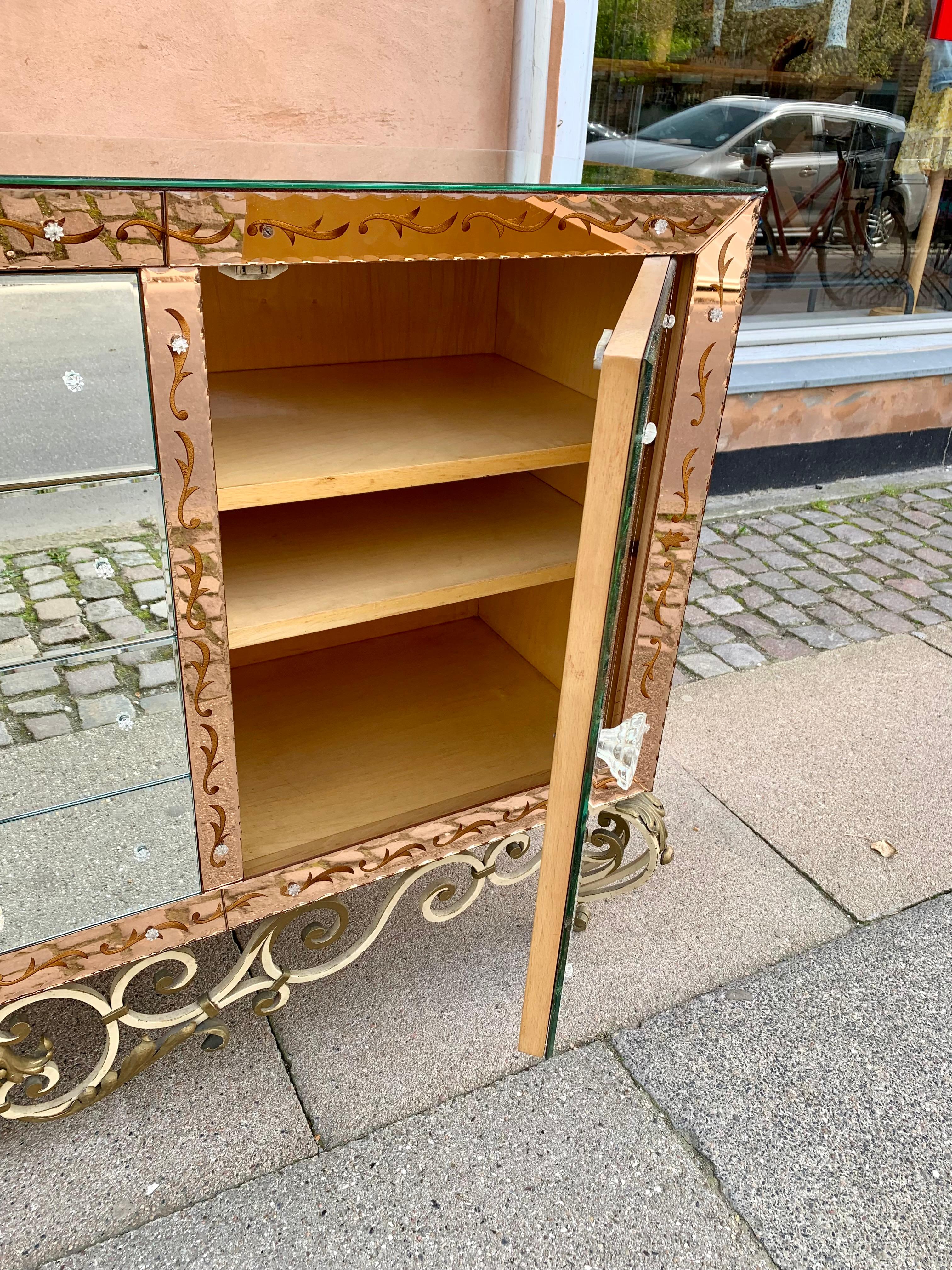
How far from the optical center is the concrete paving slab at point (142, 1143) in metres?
1.48

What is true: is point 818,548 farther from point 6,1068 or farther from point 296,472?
point 6,1068

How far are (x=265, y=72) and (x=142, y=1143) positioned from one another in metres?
2.21

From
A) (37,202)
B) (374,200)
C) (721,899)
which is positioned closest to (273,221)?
(374,200)

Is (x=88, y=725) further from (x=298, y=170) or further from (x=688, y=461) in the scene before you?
(x=688, y=461)

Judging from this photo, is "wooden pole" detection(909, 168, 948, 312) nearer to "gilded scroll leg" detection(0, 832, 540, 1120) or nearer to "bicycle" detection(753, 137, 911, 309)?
"bicycle" detection(753, 137, 911, 309)

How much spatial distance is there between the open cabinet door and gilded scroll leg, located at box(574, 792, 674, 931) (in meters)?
0.85

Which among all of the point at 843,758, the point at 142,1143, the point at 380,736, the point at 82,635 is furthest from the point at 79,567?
the point at 843,758

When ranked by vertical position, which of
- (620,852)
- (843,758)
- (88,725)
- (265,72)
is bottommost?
(843,758)

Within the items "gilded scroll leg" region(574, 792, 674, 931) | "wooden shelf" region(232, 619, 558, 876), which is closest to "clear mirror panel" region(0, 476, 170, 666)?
"wooden shelf" region(232, 619, 558, 876)

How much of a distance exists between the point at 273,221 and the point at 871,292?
456 centimetres

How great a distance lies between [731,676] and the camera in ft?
10.0

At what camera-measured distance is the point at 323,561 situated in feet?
5.37

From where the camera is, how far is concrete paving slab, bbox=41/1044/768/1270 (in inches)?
57.0

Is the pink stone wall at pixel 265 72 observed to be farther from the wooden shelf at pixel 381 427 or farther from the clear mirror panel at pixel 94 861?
the clear mirror panel at pixel 94 861
